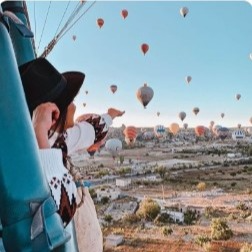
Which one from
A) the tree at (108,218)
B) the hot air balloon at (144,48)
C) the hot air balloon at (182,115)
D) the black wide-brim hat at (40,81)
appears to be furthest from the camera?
the hot air balloon at (182,115)

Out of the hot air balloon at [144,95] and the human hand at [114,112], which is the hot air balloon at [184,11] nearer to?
the hot air balloon at [144,95]

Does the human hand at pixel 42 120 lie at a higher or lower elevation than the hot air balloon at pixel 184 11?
lower

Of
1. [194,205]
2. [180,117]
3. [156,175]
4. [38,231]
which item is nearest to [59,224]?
[38,231]

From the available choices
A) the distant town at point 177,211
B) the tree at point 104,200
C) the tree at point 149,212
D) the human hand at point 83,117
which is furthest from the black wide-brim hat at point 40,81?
the tree at point 104,200

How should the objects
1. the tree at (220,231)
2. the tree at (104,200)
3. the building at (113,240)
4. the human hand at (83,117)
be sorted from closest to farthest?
the human hand at (83,117) → the building at (113,240) → the tree at (220,231) → the tree at (104,200)

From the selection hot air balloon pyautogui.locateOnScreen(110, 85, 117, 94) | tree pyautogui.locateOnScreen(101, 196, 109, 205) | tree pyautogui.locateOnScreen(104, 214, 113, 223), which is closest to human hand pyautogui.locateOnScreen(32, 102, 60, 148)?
tree pyautogui.locateOnScreen(104, 214, 113, 223)

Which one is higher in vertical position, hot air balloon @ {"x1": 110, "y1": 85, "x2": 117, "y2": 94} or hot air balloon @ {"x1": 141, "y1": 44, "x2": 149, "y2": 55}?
hot air balloon @ {"x1": 141, "y1": 44, "x2": 149, "y2": 55}

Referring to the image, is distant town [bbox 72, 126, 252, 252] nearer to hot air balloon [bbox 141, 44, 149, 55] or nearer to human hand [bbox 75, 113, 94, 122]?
hot air balloon [bbox 141, 44, 149, 55]

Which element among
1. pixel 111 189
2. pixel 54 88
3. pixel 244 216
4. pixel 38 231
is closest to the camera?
pixel 38 231

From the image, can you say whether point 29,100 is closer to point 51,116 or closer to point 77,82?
point 51,116
